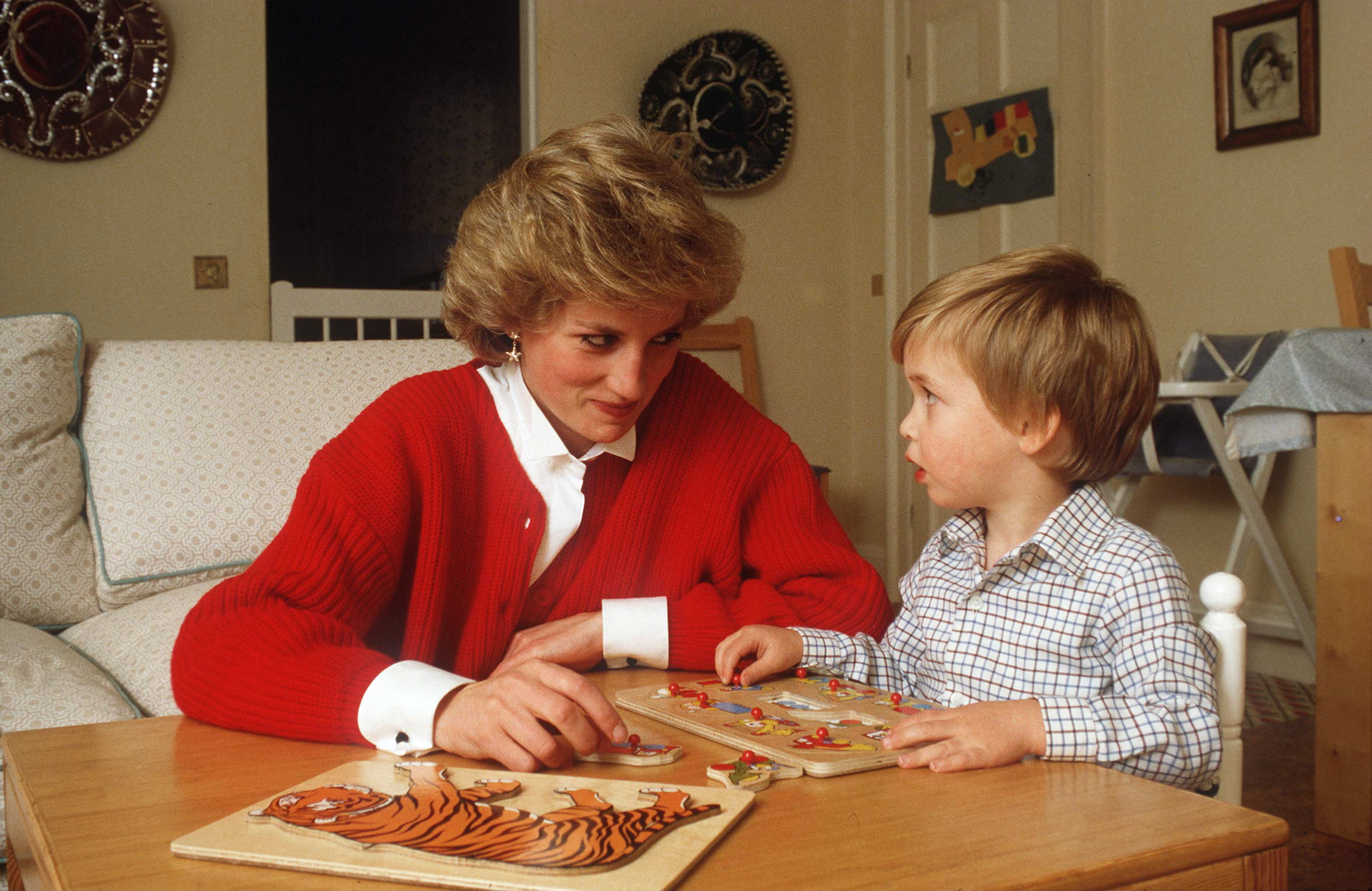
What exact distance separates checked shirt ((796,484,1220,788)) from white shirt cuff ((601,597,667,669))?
0.14 metres

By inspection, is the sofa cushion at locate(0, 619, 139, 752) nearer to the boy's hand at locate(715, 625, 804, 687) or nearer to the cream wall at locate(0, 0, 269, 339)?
the boy's hand at locate(715, 625, 804, 687)

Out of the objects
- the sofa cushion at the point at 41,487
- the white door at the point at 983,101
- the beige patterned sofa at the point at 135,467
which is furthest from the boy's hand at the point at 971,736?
the white door at the point at 983,101

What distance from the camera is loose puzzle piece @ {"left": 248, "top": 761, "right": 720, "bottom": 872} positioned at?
1.77ft

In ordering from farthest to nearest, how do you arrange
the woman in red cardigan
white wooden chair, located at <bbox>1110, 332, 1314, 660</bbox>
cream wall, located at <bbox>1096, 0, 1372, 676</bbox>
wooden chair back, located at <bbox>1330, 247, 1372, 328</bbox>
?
cream wall, located at <bbox>1096, 0, 1372, 676</bbox> < white wooden chair, located at <bbox>1110, 332, 1314, 660</bbox> < wooden chair back, located at <bbox>1330, 247, 1372, 328</bbox> < the woman in red cardigan

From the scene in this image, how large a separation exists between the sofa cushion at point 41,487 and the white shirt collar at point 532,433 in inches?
36.6

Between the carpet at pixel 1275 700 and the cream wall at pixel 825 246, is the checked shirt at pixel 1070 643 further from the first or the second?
the cream wall at pixel 825 246

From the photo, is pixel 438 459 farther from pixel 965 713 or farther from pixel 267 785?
pixel 965 713

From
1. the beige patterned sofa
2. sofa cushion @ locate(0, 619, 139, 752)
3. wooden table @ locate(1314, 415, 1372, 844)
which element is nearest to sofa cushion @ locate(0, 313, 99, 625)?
the beige patterned sofa

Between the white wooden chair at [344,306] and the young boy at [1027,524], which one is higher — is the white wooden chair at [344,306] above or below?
above

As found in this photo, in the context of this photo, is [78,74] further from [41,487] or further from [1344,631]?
[1344,631]

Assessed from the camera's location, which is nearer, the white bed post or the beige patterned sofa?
the white bed post

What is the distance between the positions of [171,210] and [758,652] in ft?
10.4

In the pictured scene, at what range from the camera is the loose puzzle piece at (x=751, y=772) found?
2.20 feet

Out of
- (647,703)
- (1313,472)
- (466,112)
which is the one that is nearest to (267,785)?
(647,703)
